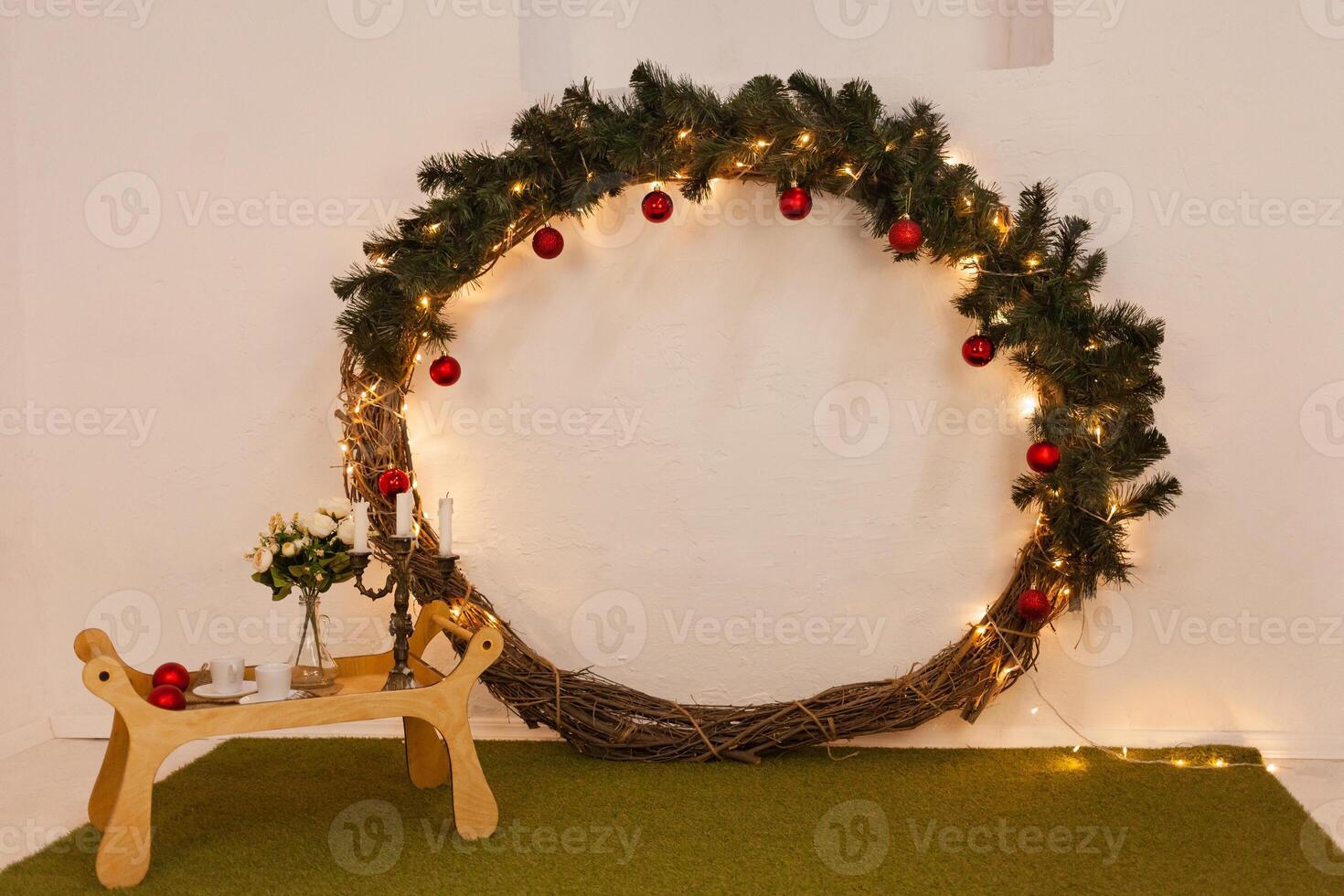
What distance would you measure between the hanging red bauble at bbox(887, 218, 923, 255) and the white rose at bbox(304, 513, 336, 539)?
139cm

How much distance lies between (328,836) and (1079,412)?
1.85 metres

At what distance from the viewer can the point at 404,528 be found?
2.28 meters

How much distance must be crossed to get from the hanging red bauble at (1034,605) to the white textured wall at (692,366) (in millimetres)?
206

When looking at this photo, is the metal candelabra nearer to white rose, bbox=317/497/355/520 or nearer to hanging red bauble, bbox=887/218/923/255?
white rose, bbox=317/497/355/520

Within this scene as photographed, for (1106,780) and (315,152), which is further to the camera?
(315,152)

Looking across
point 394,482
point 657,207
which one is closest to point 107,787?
point 394,482

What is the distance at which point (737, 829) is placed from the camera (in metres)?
2.21

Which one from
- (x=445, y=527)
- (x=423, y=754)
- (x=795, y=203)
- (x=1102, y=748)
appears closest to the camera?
(x=445, y=527)

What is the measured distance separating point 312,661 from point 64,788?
0.84 metres

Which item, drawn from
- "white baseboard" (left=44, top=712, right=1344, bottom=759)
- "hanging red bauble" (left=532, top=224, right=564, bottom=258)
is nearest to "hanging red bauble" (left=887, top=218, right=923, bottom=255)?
"hanging red bauble" (left=532, top=224, right=564, bottom=258)

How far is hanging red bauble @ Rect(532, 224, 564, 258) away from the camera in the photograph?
261 cm

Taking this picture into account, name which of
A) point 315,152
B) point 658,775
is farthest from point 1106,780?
point 315,152

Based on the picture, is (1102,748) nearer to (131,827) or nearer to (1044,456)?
(1044,456)

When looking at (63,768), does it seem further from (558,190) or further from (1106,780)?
(1106,780)
